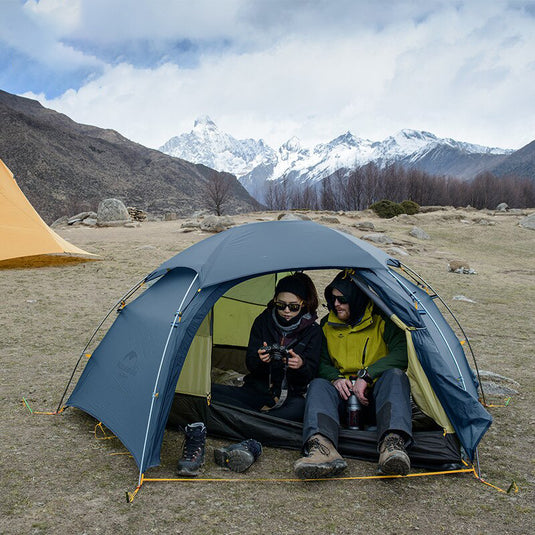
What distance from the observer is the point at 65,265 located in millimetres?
12672

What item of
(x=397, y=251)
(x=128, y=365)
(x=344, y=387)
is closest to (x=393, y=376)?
(x=344, y=387)

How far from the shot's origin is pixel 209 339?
4.38 meters

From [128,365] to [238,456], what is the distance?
4.17ft

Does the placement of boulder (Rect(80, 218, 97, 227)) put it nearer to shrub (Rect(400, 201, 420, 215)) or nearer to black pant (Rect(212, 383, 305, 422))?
shrub (Rect(400, 201, 420, 215))

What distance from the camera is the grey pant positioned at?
358 centimetres

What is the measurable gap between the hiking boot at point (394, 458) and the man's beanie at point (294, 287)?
143 cm

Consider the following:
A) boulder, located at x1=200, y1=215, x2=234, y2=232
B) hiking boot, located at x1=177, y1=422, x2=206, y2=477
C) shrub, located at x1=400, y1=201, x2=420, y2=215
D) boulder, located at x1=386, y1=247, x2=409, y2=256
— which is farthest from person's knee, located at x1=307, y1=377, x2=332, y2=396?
shrub, located at x1=400, y1=201, x2=420, y2=215

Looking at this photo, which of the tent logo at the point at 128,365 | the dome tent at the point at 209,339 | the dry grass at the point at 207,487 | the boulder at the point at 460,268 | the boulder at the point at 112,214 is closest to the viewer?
the dry grass at the point at 207,487

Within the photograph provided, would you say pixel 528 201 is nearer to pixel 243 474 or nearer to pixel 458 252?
pixel 458 252

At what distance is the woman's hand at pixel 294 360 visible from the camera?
414 cm

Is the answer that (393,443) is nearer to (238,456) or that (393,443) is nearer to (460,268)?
(238,456)

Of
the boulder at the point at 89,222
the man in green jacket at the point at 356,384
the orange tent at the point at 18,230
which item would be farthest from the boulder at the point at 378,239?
the man in green jacket at the point at 356,384

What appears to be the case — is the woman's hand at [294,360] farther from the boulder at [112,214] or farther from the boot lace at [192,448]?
the boulder at [112,214]

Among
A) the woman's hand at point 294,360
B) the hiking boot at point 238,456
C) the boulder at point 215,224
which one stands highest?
the boulder at point 215,224
